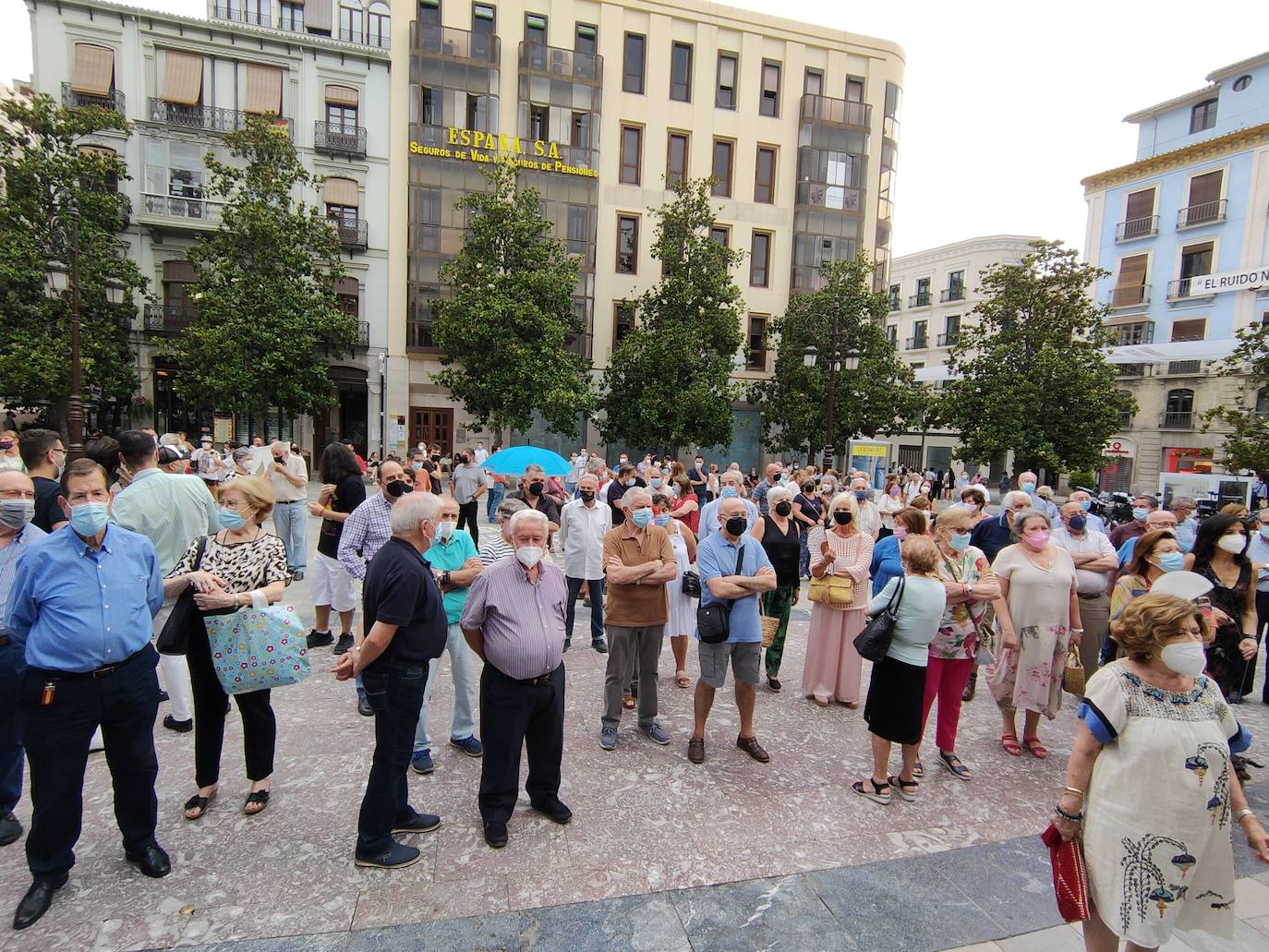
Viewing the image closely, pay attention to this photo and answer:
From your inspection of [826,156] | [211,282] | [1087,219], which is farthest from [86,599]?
[1087,219]

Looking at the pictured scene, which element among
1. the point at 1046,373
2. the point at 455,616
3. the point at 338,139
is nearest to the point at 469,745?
the point at 455,616

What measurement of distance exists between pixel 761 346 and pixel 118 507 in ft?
88.9

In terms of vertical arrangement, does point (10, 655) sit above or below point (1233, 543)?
below

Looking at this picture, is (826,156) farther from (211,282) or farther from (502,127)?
(211,282)

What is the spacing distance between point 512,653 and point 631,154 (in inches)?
1095

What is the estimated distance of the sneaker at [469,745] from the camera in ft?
14.6

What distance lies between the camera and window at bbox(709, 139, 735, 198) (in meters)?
28.0

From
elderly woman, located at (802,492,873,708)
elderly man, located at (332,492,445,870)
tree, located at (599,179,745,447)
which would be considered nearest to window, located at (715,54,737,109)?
tree, located at (599,179,745,447)

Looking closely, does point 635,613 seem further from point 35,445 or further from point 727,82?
point 727,82

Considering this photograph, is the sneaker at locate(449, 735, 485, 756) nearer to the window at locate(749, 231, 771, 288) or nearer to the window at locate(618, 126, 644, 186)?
the window at locate(618, 126, 644, 186)

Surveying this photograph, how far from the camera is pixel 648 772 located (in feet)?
14.2

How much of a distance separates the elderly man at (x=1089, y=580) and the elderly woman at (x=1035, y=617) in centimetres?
96

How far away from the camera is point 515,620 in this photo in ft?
11.4

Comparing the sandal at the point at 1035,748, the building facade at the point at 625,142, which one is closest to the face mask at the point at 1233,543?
the sandal at the point at 1035,748
